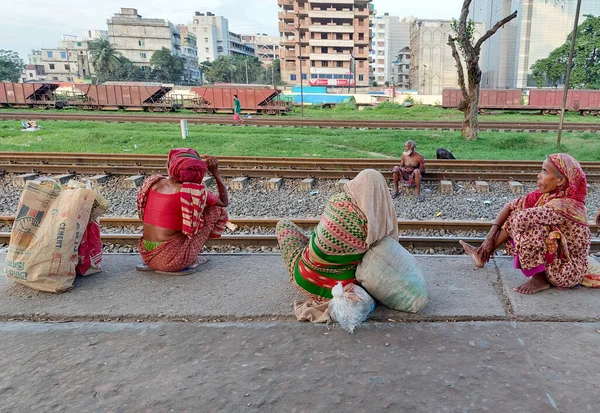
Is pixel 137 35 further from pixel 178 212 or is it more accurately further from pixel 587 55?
pixel 178 212

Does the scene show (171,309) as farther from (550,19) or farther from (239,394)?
(550,19)

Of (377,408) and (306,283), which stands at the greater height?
(306,283)

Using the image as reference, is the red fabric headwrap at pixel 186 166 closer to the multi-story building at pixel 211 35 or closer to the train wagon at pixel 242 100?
the train wagon at pixel 242 100

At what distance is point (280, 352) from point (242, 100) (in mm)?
27097

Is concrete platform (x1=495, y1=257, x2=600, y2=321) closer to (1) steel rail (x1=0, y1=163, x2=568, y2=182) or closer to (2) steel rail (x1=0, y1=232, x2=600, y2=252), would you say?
(2) steel rail (x1=0, y1=232, x2=600, y2=252)

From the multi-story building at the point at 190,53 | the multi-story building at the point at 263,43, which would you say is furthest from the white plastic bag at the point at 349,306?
the multi-story building at the point at 263,43

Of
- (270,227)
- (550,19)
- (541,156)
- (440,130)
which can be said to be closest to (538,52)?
(550,19)

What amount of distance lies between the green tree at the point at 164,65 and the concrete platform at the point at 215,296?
80.0m

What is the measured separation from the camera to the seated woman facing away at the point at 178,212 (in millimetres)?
3652

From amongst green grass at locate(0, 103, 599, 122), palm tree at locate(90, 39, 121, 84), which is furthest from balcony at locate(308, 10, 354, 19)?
green grass at locate(0, 103, 599, 122)

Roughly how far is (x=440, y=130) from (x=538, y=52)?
6980 cm

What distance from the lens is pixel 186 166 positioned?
3568 millimetres

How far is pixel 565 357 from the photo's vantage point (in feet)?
8.84

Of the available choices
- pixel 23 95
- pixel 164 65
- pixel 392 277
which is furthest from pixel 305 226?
pixel 164 65
